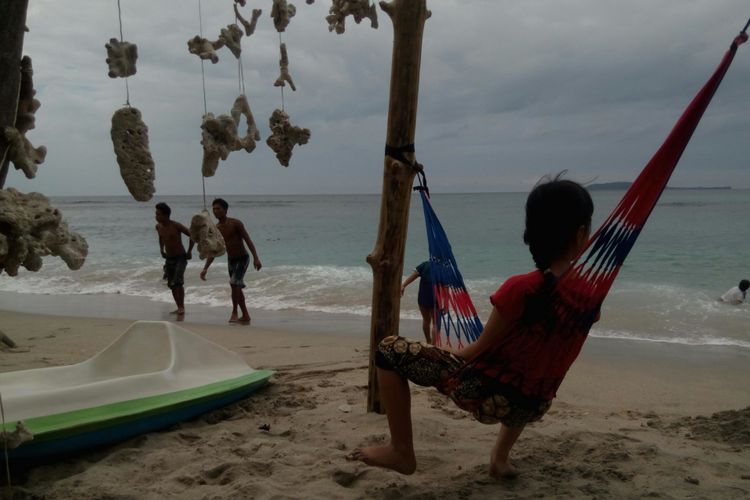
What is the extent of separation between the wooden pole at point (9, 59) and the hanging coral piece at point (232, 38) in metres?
1.46

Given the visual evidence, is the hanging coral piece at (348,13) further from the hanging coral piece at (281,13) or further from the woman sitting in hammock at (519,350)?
the woman sitting in hammock at (519,350)

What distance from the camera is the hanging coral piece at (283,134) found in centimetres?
342

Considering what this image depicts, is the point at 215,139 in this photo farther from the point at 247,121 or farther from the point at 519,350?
the point at 519,350

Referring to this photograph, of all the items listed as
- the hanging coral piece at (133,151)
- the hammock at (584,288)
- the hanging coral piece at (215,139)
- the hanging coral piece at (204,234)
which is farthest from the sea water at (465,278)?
the hanging coral piece at (133,151)

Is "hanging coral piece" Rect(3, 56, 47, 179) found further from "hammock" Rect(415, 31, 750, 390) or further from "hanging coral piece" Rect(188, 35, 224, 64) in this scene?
"hammock" Rect(415, 31, 750, 390)

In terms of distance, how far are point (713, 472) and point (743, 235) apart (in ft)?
59.3

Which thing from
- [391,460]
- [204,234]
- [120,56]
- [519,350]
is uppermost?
[120,56]

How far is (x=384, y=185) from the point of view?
291 cm

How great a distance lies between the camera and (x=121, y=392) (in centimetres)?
274

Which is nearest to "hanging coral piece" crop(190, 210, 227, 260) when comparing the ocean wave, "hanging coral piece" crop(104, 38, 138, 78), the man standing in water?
"hanging coral piece" crop(104, 38, 138, 78)

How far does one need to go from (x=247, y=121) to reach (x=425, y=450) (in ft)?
6.63

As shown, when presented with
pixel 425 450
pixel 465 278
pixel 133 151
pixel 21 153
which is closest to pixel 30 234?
pixel 21 153

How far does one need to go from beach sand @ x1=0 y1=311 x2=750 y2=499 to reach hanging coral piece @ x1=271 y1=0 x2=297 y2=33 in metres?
2.09

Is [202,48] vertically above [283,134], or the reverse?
[202,48]
